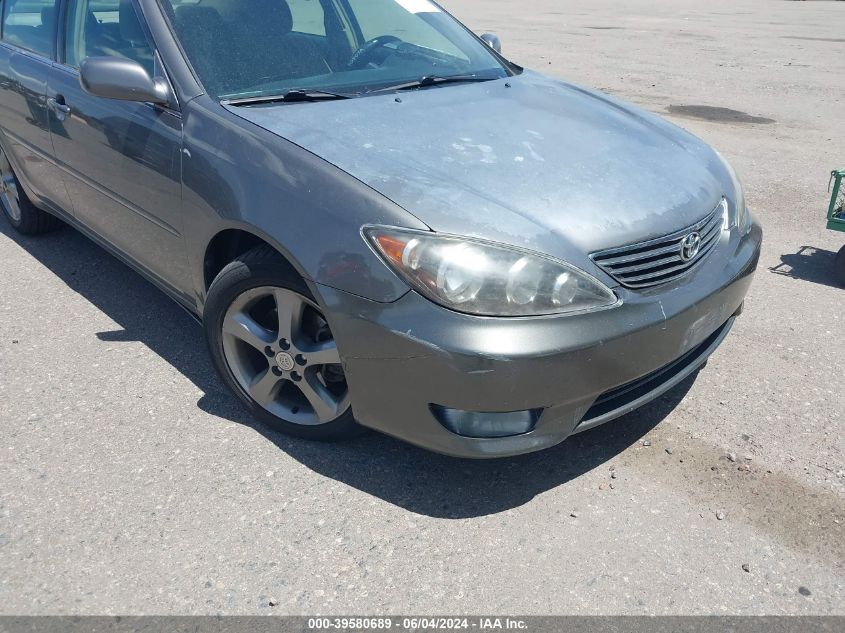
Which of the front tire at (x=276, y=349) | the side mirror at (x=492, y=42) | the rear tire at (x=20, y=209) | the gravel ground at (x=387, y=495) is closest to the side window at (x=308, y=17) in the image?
the side mirror at (x=492, y=42)

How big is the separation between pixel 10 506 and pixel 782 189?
18.2 feet

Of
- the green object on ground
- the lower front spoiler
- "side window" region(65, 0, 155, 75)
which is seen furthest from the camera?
the green object on ground

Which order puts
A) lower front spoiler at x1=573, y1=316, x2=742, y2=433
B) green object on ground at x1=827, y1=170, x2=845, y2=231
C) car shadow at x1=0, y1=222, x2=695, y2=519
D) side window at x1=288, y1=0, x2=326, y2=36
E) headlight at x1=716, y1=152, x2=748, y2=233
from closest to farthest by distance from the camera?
lower front spoiler at x1=573, y1=316, x2=742, y2=433
car shadow at x1=0, y1=222, x2=695, y2=519
headlight at x1=716, y1=152, x2=748, y2=233
side window at x1=288, y1=0, x2=326, y2=36
green object on ground at x1=827, y1=170, x2=845, y2=231

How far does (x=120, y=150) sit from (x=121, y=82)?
43 centimetres

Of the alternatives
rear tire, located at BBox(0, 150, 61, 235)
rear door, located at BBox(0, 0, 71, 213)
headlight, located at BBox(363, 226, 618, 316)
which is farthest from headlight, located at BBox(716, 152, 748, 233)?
rear tire, located at BBox(0, 150, 61, 235)

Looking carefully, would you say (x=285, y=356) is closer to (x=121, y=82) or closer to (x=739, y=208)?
(x=121, y=82)

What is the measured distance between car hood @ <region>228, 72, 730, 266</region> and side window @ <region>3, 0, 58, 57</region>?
172 cm

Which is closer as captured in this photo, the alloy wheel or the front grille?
the front grille

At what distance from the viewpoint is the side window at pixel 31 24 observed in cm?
392

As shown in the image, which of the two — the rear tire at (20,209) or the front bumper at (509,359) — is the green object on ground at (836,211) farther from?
the rear tire at (20,209)

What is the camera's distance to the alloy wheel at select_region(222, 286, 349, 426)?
2713 mm

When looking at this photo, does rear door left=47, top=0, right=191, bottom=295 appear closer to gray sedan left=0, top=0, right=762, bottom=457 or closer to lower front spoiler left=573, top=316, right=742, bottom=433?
gray sedan left=0, top=0, right=762, bottom=457

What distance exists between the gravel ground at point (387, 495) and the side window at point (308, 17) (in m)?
1.51

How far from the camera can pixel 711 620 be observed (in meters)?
2.19
